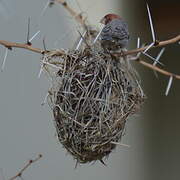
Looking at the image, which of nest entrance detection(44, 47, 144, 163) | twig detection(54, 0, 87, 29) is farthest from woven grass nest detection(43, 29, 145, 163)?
twig detection(54, 0, 87, 29)

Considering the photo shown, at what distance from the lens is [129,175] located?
3059mm

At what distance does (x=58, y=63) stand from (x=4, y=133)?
0.83 meters

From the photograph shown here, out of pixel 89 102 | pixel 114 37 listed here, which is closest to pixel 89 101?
pixel 89 102

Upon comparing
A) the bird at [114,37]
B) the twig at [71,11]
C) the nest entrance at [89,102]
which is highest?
the twig at [71,11]

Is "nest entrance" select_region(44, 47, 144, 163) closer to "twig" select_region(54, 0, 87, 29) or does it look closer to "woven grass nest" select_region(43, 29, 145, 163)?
"woven grass nest" select_region(43, 29, 145, 163)

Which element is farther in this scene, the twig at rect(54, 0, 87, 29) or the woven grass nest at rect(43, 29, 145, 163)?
the twig at rect(54, 0, 87, 29)

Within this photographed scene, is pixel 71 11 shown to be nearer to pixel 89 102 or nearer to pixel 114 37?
pixel 114 37

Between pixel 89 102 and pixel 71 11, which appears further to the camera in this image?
pixel 71 11

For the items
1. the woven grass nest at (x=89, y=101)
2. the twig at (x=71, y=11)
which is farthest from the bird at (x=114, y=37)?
the twig at (x=71, y=11)

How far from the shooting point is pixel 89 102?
49.9 inches

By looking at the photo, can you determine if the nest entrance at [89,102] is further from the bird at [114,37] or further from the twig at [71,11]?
the twig at [71,11]

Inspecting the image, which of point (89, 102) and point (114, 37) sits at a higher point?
point (114, 37)

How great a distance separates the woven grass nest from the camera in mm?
1270

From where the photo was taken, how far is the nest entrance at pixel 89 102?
1.27 meters
